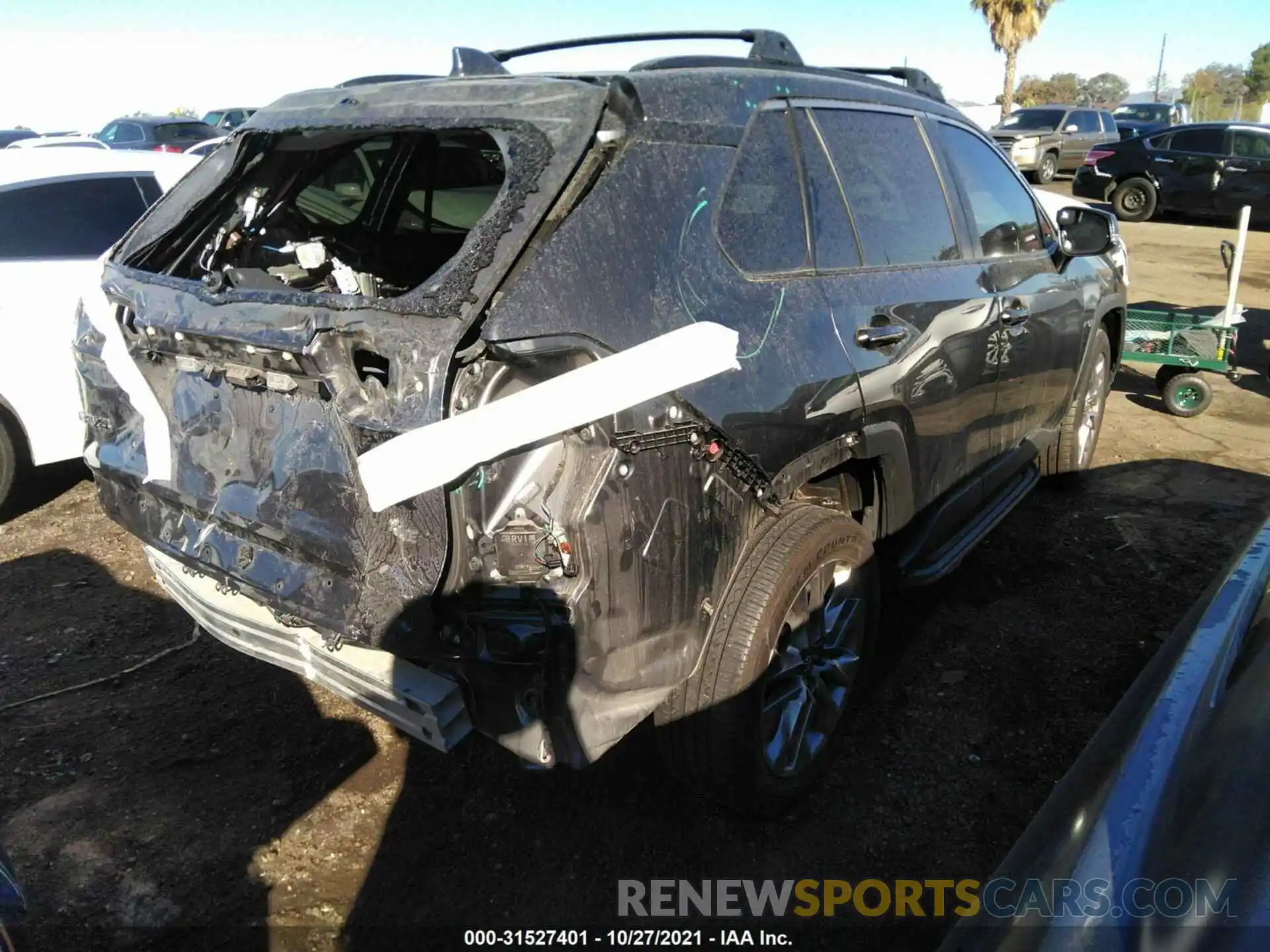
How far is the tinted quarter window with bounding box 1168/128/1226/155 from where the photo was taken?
616 inches

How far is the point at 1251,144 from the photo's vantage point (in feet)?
50.1

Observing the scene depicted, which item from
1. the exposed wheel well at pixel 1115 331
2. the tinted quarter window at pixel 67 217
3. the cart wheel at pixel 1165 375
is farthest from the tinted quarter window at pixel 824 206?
the cart wheel at pixel 1165 375

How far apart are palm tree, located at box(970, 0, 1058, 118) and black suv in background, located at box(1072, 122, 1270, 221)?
677 inches

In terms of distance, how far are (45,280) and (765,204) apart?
12.7ft

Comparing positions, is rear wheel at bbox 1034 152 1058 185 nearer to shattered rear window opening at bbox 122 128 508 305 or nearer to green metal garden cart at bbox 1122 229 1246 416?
green metal garden cart at bbox 1122 229 1246 416

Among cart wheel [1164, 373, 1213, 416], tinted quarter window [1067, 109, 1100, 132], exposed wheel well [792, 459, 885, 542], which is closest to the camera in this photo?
exposed wheel well [792, 459, 885, 542]

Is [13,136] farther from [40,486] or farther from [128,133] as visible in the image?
[40,486]

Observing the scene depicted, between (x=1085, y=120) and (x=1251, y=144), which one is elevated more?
(x=1085, y=120)

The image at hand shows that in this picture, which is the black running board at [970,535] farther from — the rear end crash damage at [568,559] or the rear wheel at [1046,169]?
the rear wheel at [1046,169]

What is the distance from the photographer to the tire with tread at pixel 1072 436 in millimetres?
4758

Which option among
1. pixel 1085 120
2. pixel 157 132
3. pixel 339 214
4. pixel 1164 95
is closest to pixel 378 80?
pixel 339 214

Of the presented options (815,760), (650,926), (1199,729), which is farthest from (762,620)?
(1199,729)

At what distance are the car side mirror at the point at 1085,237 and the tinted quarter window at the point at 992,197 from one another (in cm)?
15
